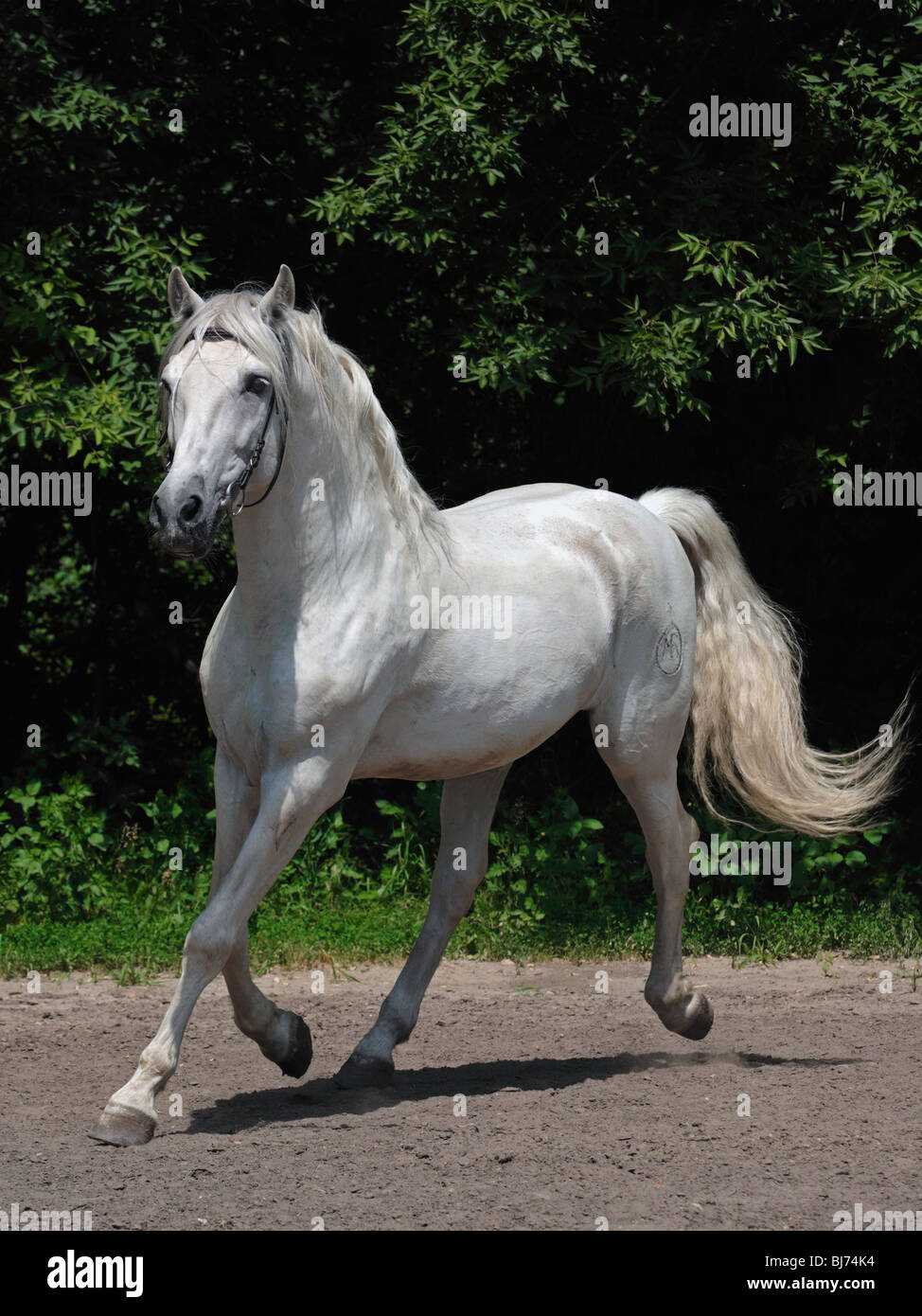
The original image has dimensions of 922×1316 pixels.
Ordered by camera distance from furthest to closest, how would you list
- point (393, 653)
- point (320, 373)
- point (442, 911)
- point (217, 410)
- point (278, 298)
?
point (442, 911) → point (393, 653) → point (320, 373) → point (278, 298) → point (217, 410)

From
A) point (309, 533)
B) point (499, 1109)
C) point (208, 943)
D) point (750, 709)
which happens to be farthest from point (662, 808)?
point (208, 943)

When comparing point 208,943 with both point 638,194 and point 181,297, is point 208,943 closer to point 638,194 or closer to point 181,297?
point 181,297

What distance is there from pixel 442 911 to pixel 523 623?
1.15 metres

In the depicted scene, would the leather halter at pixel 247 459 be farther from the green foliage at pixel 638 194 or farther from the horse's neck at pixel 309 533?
A: the green foliage at pixel 638 194

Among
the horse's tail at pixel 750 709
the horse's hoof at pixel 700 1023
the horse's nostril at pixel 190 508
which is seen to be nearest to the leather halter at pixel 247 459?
the horse's nostril at pixel 190 508

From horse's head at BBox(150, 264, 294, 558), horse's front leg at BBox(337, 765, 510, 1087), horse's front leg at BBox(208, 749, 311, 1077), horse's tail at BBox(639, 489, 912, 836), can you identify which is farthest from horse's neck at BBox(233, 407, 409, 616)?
horse's tail at BBox(639, 489, 912, 836)

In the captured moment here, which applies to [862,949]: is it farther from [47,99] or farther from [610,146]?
[47,99]

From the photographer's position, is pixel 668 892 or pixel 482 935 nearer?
pixel 668 892

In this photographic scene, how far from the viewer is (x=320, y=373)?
4.91m

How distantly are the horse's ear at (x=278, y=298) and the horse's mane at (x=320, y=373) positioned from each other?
0.02m

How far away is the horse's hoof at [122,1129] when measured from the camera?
182 inches

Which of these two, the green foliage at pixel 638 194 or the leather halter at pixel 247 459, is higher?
the green foliage at pixel 638 194

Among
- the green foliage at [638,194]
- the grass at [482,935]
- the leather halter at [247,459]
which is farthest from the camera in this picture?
the green foliage at [638,194]

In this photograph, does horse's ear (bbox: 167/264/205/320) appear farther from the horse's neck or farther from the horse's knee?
the horse's knee
